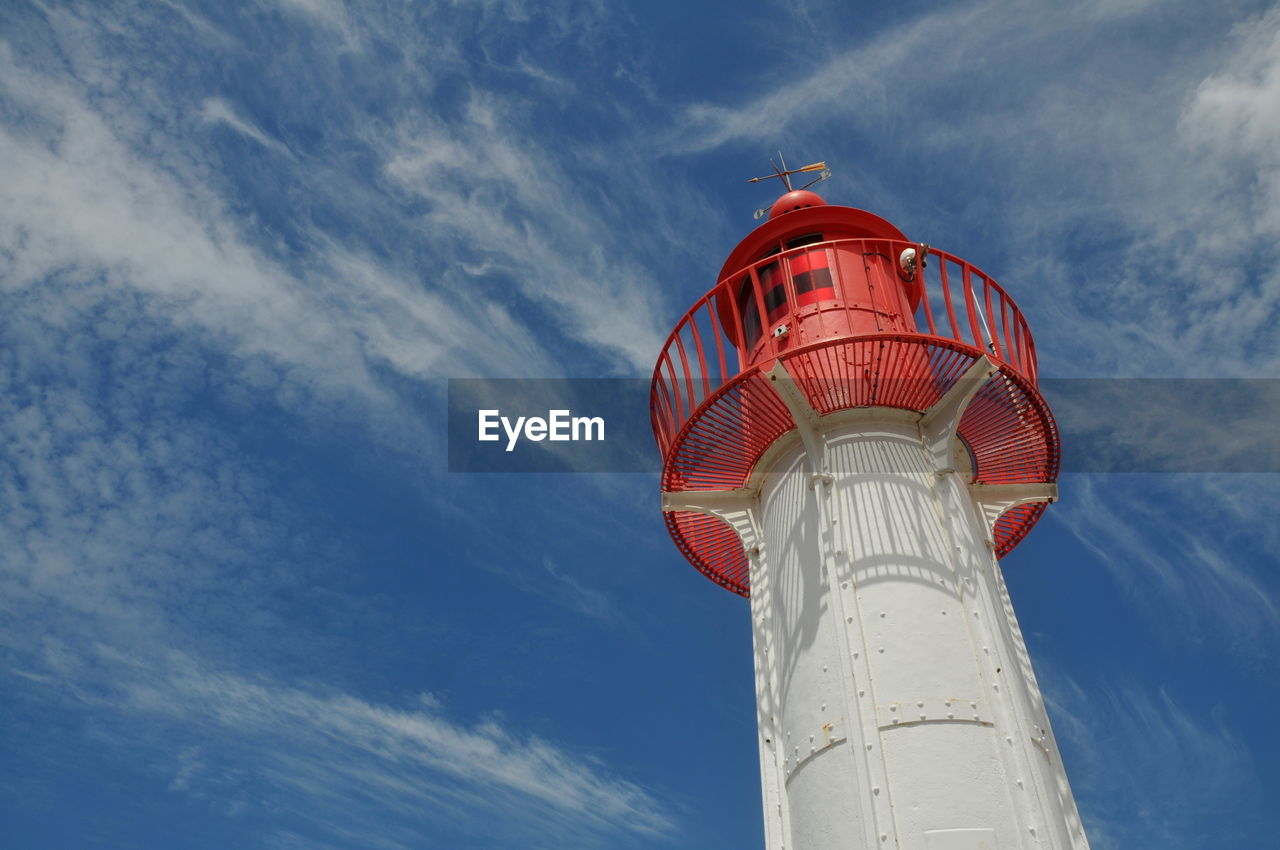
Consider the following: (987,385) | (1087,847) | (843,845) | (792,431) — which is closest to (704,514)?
(792,431)

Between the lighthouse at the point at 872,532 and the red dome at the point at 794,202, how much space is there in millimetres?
863

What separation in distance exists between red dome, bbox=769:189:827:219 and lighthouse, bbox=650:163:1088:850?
863mm

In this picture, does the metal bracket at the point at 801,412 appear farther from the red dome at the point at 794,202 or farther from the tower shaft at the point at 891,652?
the red dome at the point at 794,202

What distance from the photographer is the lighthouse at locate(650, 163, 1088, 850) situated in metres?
8.70

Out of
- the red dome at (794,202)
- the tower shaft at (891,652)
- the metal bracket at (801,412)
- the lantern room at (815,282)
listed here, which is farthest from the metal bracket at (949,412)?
the red dome at (794,202)

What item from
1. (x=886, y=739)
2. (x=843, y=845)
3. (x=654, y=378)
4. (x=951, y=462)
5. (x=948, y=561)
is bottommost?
(x=843, y=845)

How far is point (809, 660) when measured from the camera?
10102mm

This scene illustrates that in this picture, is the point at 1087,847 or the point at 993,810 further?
the point at 1087,847

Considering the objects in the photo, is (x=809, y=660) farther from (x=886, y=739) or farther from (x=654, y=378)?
(x=654, y=378)

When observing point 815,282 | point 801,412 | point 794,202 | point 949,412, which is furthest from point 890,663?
point 794,202

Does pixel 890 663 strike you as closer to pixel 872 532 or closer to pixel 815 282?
pixel 872 532

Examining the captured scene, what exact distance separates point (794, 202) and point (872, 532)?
739 cm

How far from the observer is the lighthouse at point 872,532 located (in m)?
8.70

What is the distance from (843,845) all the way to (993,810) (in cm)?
142
